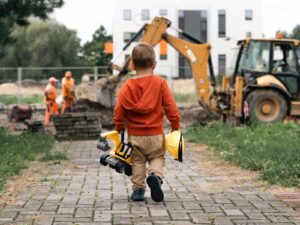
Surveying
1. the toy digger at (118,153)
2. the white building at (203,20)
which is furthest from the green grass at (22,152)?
the white building at (203,20)

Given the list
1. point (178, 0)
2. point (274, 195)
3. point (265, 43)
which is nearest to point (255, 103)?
point (265, 43)

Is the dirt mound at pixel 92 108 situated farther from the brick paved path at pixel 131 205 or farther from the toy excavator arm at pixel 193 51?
the brick paved path at pixel 131 205

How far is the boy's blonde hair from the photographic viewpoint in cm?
678

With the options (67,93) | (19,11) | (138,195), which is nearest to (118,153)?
(138,195)

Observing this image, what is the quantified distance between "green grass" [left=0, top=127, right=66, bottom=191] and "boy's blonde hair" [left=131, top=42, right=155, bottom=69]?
224 centimetres

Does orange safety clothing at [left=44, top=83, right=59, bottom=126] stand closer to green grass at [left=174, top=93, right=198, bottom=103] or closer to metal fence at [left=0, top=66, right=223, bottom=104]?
metal fence at [left=0, top=66, right=223, bottom=104]

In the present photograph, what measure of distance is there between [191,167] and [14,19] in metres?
5.75

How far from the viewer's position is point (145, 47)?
6.82 meters

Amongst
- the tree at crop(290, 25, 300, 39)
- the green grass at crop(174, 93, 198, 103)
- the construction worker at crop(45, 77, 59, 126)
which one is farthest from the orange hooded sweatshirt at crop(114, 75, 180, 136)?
the tree at crop(290, 25, 300, 39)

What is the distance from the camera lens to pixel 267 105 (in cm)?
1873

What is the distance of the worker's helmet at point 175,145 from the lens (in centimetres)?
687

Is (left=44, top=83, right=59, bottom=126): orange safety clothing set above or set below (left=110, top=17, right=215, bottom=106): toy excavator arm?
below

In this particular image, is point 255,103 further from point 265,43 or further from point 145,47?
point 145,47

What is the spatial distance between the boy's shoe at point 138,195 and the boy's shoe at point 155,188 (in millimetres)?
205
